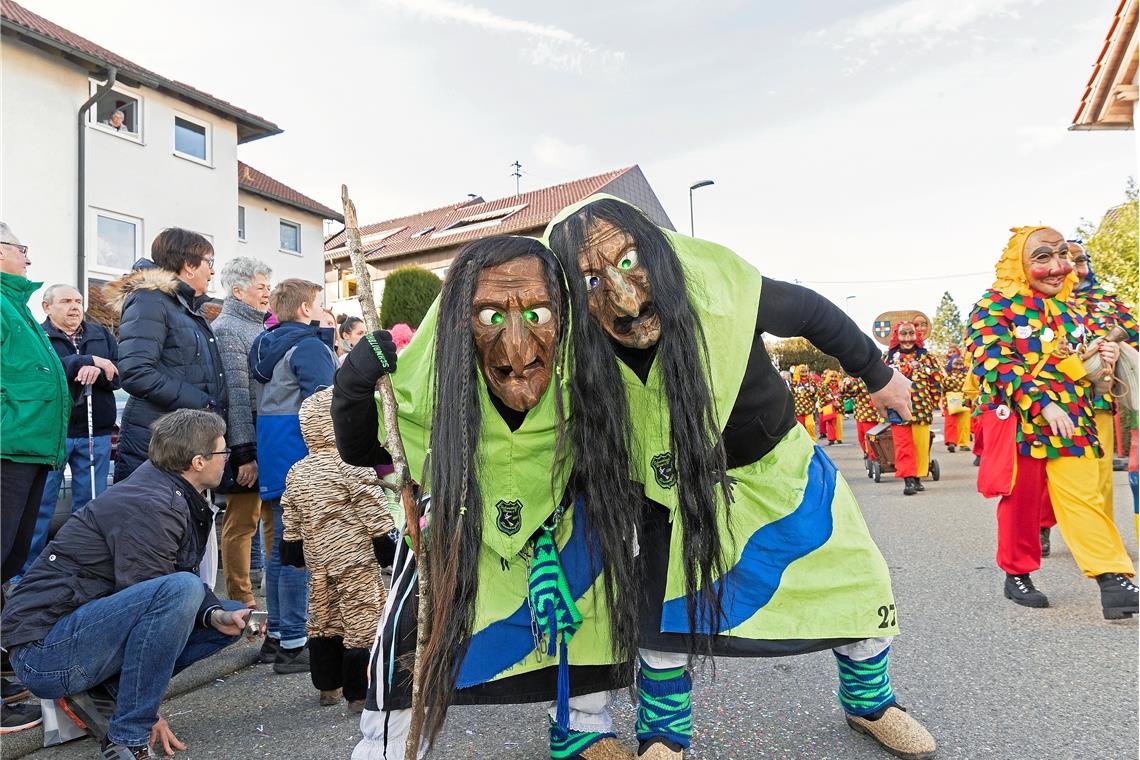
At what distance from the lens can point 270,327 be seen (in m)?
4.08

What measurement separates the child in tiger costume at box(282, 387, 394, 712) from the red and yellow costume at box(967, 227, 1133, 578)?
3.03m

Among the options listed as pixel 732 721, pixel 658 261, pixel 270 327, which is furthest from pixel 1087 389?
pixel 270 327

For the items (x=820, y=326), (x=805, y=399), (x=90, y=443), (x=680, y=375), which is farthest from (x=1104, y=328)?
Result: (x=805, y=399)

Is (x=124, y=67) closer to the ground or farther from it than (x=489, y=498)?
farther from it

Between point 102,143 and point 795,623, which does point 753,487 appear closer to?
point 795,623

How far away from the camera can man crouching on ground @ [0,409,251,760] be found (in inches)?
101

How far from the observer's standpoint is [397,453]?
5.67ft

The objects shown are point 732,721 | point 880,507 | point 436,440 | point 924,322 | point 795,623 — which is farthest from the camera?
point 924,322

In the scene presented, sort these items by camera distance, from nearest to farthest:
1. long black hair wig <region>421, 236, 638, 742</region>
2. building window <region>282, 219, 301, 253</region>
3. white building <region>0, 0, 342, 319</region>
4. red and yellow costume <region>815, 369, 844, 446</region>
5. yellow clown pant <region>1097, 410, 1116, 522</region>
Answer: long black hair wig <region>421, 236, 638, 742</region>
yellow clown pant <region>1097, 410, 1116, 522</region>
white building <region>0, 0, 342, 319</region>
red and yellow costume <region>815, 369, 844, 446</region>
building window <region>282, 219, 301, 253</region>

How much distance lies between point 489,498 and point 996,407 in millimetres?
3204

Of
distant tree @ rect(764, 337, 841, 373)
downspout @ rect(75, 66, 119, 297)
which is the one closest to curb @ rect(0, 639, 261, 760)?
downspout @ rect(75, 66, 119, 297)

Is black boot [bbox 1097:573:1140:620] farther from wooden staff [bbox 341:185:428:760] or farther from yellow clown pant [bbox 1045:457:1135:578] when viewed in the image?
wooden staff [bbox 341:185:428:760]

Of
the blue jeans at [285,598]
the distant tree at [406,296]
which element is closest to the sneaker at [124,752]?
the blue jeans at [285,598]

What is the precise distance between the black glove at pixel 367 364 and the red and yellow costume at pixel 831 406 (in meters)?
15.7
